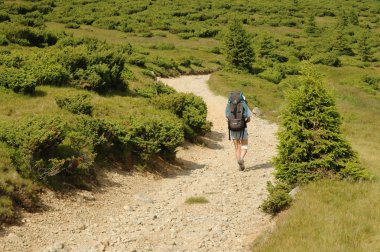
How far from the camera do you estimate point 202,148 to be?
1720 centimetres

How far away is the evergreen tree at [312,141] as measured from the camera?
30.9 ft

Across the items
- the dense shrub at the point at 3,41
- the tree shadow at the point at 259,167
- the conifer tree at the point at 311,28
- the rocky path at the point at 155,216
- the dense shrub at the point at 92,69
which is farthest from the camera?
the conifer tree at the point at 311,28

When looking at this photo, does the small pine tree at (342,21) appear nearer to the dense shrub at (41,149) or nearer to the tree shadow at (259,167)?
the tree shadow at (259,167)

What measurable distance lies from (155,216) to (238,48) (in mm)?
35434

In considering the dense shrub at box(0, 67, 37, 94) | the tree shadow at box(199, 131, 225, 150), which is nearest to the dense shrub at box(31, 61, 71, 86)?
the dense shrub at box(0, 67, 37, 94)

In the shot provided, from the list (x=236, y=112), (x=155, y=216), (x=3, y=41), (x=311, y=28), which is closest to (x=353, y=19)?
→ (x=311, y=28)

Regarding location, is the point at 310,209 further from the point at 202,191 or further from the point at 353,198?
the point at 202,191

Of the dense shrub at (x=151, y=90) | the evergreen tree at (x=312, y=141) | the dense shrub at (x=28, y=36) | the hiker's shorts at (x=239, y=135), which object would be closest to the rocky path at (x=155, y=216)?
the hiker's shorts at (x=239, y=135)

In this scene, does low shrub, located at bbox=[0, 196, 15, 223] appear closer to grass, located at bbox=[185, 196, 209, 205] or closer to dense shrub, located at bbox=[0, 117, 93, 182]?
dense shrub, located at bbox=[0, 117, 93, 182]

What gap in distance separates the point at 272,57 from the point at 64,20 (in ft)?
104

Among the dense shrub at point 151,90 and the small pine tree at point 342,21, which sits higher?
the dense shrub at point 151,90

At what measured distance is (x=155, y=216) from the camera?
31.6ft

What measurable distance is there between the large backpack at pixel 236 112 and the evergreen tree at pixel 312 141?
10.7ft

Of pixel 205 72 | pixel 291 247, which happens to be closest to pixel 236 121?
pixel 291 247
